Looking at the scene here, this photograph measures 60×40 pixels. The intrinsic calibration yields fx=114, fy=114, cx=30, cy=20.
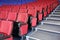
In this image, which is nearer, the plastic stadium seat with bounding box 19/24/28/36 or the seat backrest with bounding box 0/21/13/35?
the seat backrest with bounding box 0/21/13/35

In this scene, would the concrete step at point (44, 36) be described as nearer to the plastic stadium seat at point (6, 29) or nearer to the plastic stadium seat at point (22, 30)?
the plastic stadium seat at point (22, 30)

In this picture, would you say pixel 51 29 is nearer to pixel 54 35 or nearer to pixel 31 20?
pixel 54 35

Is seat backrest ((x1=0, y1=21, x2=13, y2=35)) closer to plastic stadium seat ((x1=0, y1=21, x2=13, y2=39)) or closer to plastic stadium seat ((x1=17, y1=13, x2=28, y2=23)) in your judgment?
plastic stadium seat ((x1=0, y1=21, x2=13, y2=39))

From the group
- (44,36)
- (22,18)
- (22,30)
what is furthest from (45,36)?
(22,18)

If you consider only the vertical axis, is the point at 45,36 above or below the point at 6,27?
below

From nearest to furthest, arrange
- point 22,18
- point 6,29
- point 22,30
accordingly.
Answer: point 6,29, point 22,30, point 22,18

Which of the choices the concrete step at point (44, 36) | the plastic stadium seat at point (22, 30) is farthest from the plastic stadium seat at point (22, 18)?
the concrete step at point (44, 36)

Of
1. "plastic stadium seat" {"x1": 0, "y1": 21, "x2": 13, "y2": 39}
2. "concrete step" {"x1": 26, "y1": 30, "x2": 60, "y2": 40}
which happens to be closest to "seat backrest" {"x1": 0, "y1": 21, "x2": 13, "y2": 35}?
"plastic stadium seat" {"x1": 0, "y1": 21, "x2": 13, "y2": 39}

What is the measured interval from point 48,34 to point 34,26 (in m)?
0.35

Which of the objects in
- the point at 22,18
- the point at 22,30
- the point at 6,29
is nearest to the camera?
the point at 6,29

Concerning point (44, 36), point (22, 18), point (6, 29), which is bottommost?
point (44, 36)

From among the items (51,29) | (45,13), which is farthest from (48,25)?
(45,13)

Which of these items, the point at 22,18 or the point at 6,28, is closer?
the point at 6,28

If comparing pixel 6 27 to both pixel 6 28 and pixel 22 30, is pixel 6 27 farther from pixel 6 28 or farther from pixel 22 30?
pixel 22 30
